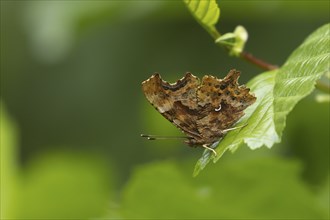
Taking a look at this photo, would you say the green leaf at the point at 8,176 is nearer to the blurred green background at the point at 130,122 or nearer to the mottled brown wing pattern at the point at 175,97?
the blurred green background at the point at 130,122

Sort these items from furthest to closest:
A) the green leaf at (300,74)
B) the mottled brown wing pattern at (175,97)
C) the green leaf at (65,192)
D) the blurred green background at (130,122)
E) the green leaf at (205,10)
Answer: the blurred green background at (130,122), the green leaf at (65,192), the mottled brown wing pattern at (175,97), the green leaf at (205,10), the green leaf at (300,74)

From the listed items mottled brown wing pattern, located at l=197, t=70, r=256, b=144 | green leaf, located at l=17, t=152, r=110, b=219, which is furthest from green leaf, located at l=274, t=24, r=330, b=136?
green leaf, located at l=17, t=152, r=110, b=219

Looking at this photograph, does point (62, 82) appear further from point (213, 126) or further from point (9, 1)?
point (213, 126)

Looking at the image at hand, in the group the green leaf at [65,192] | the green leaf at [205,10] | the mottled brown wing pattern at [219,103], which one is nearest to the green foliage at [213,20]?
the green leaf at [205,10]

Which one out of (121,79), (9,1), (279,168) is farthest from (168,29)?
(279,168)

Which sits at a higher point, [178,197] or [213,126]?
[213,126]

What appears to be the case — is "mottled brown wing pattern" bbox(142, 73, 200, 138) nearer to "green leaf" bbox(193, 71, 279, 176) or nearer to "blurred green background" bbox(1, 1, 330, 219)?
"green leaf" bbox(193, 71, 279, 176)

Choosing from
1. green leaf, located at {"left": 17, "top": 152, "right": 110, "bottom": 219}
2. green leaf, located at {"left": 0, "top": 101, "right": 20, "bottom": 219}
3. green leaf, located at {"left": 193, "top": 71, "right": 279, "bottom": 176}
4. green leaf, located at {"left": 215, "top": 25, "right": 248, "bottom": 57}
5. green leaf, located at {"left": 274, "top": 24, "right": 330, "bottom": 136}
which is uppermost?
green leaf, located at {"left": 215, "top": 25, "right": 248, "bottom": 57}

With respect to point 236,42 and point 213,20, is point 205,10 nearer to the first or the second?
point 213,20

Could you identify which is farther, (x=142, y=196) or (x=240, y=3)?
(x=240, y=3)
